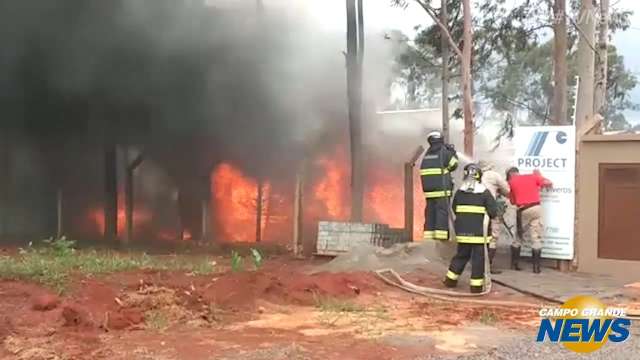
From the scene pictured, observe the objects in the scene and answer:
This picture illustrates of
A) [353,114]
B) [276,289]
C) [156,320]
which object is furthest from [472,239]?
[353,114]

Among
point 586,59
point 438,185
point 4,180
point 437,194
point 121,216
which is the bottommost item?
point 121,216

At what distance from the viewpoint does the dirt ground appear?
5.01 metres

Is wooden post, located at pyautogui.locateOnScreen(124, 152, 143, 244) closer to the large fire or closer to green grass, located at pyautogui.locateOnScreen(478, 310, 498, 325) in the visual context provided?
the large fire

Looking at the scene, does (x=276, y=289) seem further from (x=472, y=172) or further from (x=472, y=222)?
(x=472, y=172)

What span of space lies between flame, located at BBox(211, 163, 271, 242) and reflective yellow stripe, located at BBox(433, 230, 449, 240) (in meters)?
10.3

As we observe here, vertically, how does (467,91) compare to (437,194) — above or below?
above

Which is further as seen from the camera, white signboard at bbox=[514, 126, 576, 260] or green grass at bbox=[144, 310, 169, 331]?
white signboard at bbox=[514, 126, 576, 260]

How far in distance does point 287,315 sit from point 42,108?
515 inches

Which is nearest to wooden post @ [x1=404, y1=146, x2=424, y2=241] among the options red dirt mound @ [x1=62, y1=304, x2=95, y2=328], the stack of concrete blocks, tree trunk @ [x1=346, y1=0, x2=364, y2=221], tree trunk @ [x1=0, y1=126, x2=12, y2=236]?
the stack of concrete blocks

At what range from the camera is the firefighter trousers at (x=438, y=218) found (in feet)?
27.1

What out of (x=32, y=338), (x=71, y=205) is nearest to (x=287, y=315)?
(x=32, y=338)

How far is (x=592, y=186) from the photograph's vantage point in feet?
28.8

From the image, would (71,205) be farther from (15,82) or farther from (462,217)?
(462,217)

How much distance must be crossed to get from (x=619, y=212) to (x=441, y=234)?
2.25m
